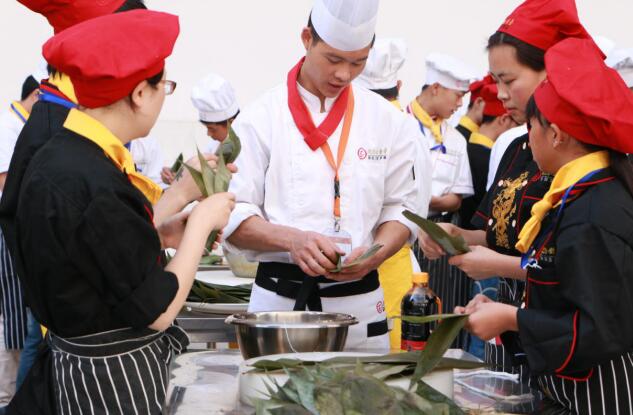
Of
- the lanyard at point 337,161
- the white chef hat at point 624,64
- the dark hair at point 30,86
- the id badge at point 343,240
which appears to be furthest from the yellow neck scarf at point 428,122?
the id badge at point 343,240

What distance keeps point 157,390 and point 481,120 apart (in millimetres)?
4313

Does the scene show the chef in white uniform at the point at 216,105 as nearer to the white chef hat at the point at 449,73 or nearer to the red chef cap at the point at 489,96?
A: the white chef hat at the point at 449,73

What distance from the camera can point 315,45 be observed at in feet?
8.09

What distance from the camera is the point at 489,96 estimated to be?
536cm

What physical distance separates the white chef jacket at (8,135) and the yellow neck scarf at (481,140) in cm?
263

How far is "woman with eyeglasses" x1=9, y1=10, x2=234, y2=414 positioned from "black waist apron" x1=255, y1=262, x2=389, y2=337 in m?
0.64

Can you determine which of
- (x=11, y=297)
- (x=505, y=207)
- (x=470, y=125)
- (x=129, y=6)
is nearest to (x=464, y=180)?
(x=470, y=125)

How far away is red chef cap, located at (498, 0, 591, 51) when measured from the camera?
236cm

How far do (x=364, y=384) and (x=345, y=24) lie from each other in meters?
1.18

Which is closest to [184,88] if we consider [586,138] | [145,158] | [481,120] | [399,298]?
[145,158]

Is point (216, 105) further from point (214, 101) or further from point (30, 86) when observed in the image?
point (30, 86)

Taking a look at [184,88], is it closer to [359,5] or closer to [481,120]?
[481,120]

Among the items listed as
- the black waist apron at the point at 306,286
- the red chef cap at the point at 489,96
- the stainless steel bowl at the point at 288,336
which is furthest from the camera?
the red chef cap at the point at 489,96

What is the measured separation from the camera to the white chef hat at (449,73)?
5164 mm
